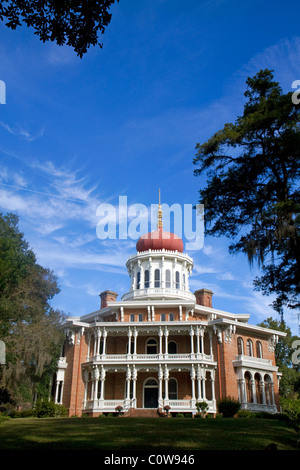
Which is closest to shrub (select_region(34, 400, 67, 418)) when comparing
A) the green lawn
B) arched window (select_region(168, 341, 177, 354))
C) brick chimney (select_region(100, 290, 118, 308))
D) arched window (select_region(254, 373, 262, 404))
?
arched window (select_region(168, 341, 177, 354))

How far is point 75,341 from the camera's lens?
43406 mm

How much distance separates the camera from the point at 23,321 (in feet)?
139

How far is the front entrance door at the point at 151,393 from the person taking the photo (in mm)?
40625

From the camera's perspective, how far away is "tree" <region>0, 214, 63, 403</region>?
3741 cm

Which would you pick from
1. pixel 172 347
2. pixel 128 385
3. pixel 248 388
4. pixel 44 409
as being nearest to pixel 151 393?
pixel 128 385

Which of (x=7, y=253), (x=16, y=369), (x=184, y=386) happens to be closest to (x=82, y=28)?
(x=7, y=253)

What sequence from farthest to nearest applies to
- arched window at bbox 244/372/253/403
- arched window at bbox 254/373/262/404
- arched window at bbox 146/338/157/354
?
1. arched window at bbox 146/338/157/354
2. arched window at bbox 254/373/262/404
3. arched window at bbox 244/372/253/403

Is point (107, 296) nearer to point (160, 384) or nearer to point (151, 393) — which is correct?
point (151, 393)

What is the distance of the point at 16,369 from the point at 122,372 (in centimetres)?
984

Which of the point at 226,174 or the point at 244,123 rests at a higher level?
the point at 244,123

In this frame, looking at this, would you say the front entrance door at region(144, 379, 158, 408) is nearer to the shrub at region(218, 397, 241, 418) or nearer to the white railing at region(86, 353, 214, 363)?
the white railing at region(86, 353, 214, 363)

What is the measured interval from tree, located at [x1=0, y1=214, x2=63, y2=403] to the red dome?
485 inches

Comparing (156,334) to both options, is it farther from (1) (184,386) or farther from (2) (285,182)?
(2) (285,182)
